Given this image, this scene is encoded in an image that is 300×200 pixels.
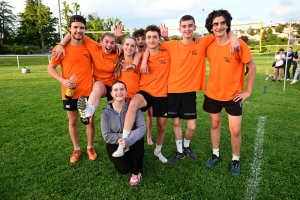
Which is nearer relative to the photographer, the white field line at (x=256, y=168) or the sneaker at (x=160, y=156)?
the white field line at (x=256, y=168)

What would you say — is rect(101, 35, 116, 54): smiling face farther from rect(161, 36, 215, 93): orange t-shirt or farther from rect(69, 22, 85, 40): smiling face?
rect(161, 36, 215, 93): orange t-shirt

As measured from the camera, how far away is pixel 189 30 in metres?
3.36

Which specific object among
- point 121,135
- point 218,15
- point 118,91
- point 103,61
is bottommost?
point 121,135

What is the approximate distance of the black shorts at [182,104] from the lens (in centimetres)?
350

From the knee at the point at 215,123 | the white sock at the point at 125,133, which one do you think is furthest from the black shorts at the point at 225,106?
the white sock at the point at 125,133

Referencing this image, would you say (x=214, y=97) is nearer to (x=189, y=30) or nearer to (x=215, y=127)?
(x=215, y=127)

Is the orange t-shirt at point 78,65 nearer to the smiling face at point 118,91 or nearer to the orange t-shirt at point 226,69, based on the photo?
the smiling face at point 118,91

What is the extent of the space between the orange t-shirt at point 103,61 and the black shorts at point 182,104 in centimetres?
103

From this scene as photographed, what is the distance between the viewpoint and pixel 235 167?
11.0 feet

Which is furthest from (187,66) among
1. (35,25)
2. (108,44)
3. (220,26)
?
(35,25)

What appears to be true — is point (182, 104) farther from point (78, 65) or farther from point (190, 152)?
point (78, 65)

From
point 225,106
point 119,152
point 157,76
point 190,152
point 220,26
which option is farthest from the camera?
point 190,152

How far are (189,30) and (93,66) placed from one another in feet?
5.39

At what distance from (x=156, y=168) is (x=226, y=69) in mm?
1818
